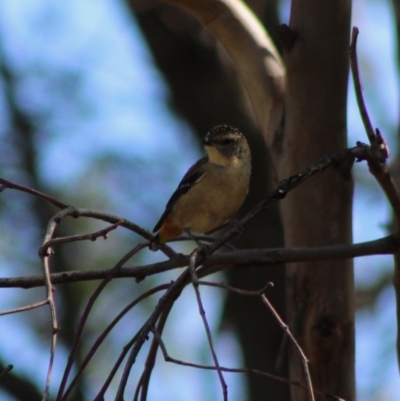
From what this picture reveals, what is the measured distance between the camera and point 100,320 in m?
8.70

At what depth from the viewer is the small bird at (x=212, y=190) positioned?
484cm

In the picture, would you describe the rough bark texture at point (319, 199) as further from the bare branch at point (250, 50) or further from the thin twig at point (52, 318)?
the thin twig at point (52, 318)

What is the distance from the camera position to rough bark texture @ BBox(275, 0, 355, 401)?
3.47 m

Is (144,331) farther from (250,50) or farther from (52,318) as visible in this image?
(250,50)

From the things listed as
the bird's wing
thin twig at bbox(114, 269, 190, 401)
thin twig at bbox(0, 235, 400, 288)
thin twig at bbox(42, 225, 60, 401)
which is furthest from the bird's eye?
thin twig at bbox(42, 225, 60, 401)

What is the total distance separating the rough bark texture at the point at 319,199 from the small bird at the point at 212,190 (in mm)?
1086

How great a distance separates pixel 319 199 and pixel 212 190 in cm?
141

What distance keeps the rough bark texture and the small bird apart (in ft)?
3.56

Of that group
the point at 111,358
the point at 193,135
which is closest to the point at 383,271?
the point at 111,358

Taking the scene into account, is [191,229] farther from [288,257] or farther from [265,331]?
[288,257]

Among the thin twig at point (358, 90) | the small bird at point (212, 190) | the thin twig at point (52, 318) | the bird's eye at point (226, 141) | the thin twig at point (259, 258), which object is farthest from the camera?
the bird's eye at point (226, 141)

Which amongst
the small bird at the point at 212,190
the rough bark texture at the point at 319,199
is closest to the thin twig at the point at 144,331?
the rough bark texture at the point at 319,199

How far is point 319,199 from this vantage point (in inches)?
141

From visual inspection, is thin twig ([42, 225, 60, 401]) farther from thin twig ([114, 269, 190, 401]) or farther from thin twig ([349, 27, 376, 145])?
thin twig ([349, 27, 376, 145])
